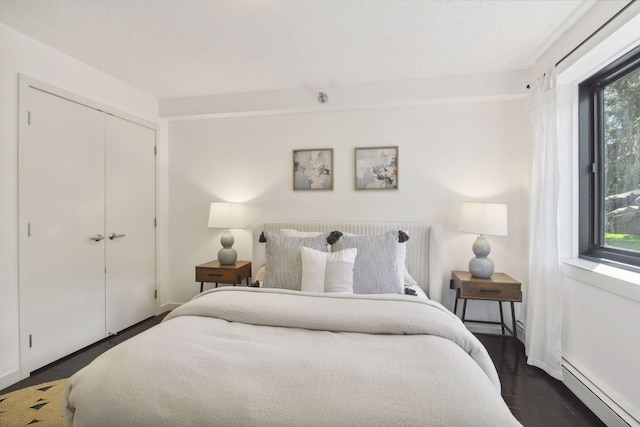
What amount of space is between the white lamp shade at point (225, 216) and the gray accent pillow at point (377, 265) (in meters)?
1.25

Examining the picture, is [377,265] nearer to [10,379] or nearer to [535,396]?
[535,396]

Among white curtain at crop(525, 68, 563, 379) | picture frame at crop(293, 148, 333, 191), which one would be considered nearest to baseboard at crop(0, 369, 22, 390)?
picture frame at crop(293, 148, 333, 191)

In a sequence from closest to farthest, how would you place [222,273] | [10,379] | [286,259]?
[10,379]
[286,259]
[222,273]

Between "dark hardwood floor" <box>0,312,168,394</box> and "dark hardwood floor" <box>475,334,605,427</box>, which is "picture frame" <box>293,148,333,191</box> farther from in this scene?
"dark hardwood floor" <box>0,312,168,394</box>

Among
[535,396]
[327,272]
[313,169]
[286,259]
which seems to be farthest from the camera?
[313,169]

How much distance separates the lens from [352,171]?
10.3 ft

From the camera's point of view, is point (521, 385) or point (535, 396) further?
point (521, 385)

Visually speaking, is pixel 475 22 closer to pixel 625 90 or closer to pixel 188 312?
pixel 625 90

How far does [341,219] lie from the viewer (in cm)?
317

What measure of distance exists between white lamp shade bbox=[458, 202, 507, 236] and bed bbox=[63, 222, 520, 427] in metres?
1.21

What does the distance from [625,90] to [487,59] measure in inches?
37.6

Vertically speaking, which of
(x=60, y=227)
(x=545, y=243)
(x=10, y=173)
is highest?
(x=10, y=173)

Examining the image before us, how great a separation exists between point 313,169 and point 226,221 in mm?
1085

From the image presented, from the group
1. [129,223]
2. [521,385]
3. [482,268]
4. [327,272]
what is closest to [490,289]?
[482,268]
